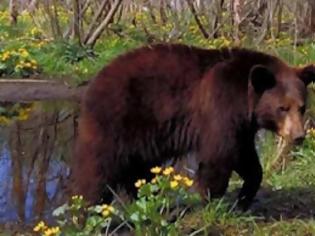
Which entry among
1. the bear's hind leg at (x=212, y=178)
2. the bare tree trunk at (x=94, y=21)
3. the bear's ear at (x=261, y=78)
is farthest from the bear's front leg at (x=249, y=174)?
the bare tree trunk at (x=94, y=21)

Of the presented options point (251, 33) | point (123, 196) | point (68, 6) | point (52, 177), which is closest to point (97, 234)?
point (123, 196)

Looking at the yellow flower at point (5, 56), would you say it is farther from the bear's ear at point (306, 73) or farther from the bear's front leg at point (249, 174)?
the bear's ear at point (306, 73)

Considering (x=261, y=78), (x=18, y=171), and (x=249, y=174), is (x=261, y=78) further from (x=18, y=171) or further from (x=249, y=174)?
(x=18, y=171)

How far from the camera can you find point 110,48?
16.2m

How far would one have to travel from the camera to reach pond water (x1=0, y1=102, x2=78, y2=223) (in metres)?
7.39

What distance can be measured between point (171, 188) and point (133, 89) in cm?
102

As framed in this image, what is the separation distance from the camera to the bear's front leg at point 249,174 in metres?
6.29

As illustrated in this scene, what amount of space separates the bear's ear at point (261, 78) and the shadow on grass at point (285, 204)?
0.99 meters

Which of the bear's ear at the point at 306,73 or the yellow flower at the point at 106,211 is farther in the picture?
the bear's ear at the point at 306,73

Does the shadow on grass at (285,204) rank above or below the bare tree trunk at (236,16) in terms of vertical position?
below

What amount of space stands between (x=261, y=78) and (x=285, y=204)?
1.26 metres

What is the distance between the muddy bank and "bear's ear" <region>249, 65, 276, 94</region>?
25.1 feet

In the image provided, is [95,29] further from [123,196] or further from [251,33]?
[123,196]

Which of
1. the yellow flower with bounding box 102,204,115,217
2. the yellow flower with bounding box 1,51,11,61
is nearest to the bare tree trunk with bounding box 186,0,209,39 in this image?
the yellow flower with bounding box 1,51,11,61
